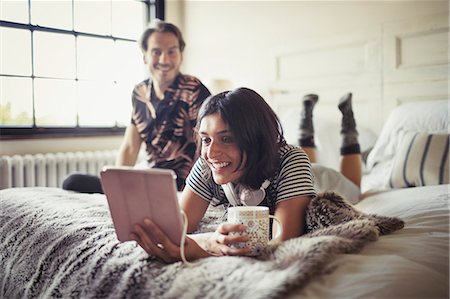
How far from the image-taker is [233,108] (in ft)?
3.67

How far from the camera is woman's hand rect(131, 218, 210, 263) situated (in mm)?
924

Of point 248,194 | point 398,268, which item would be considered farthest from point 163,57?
point 398,268

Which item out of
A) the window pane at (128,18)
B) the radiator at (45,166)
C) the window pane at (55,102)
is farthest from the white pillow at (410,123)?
the window pane at (128,18)

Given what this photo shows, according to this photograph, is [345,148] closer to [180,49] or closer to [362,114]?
[362,114]

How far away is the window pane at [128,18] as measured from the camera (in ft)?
12.4

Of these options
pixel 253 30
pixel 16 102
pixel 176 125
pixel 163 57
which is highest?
pixel 253 30

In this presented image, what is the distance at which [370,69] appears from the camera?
9.23 feet

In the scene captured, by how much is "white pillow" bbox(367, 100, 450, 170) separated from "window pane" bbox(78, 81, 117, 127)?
6.97ft

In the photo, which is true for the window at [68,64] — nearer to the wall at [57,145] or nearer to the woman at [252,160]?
the wall at [57,145]

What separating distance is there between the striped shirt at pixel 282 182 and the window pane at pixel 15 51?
2.40 m

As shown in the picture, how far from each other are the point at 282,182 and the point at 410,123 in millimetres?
1373

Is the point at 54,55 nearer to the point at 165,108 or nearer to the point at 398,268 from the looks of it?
the point at 165,108

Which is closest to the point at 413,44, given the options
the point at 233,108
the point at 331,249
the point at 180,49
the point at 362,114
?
the point at 362,114

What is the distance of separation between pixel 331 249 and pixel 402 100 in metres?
2.02
